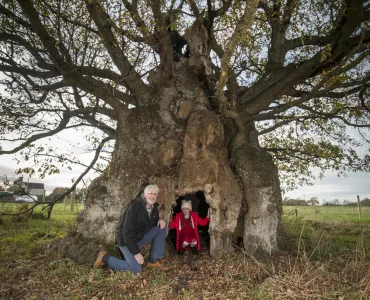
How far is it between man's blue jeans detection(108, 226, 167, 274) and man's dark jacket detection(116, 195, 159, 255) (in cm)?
17

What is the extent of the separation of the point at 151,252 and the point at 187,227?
4.90 ft

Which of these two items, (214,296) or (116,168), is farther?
(116,168)

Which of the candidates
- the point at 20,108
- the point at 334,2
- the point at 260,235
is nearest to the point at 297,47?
the point at 334,2

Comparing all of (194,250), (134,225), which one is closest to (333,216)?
(194,250)

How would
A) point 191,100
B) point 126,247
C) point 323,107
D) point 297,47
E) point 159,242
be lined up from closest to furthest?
1. point 126,247
2. point 159,242
3. point 191,100
4. point 297,47
5. point 323,107

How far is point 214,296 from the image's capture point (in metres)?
4.10

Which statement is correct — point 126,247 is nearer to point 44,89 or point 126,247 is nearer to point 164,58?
point 164,58

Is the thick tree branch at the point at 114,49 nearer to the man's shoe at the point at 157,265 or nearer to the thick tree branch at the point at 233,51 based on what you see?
the thick tree branch at the point at 233,51

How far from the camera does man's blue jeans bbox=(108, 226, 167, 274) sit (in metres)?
5.16

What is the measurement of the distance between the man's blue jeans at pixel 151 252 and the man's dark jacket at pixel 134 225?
6.8 inches

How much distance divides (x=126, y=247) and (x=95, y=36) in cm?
574

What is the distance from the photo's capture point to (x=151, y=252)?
5.79m

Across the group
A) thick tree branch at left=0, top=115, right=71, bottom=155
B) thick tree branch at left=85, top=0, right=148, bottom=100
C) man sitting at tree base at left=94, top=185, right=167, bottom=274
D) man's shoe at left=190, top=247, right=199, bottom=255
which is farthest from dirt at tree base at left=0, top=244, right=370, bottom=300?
thick tree branch at left=85, top=0, right=148, bottom=100

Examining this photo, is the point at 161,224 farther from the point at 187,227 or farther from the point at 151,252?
the point at 187,227
